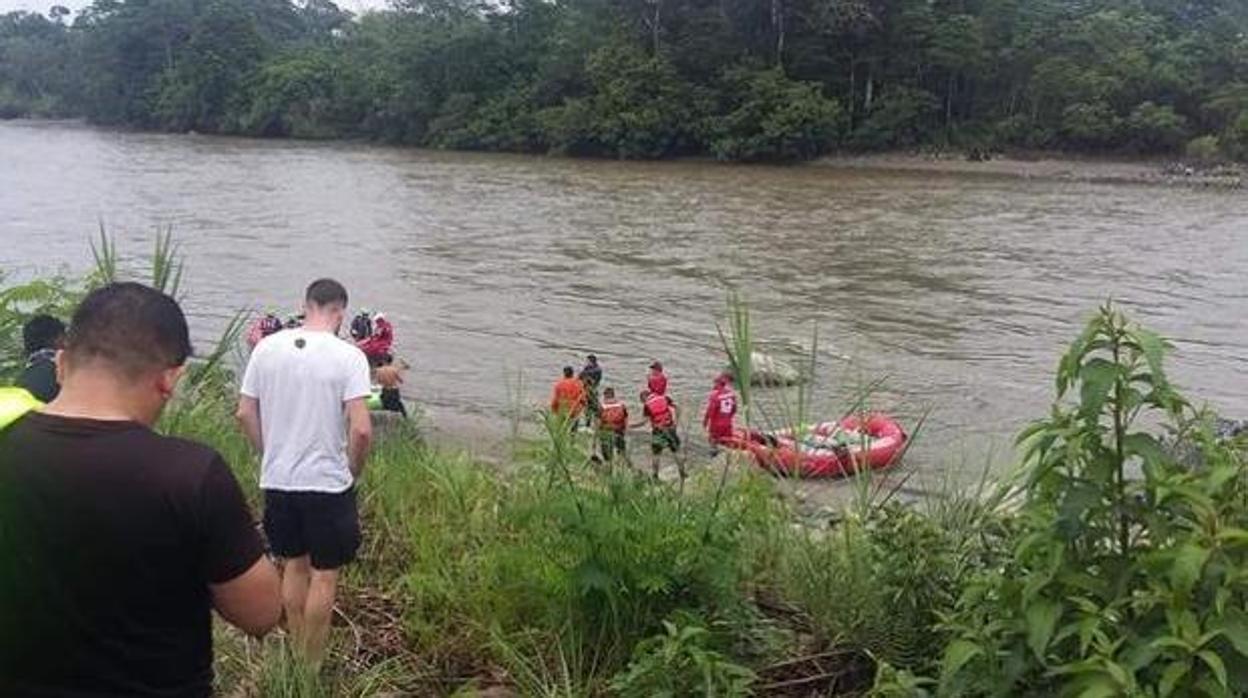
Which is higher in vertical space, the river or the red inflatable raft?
the red inflatable raft

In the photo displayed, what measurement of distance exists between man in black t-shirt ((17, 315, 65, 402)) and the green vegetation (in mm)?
1300

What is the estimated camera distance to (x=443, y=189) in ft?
148

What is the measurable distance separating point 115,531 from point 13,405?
0.32m

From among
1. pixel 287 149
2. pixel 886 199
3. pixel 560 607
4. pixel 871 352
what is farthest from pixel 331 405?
pixel 287 149

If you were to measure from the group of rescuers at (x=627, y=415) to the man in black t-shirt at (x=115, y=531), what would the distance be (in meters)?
1.94

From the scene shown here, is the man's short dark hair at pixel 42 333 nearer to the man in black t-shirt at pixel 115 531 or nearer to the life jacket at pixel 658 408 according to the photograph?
the man in black t-shirt at pixel 115 531

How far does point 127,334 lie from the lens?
2.43 meters

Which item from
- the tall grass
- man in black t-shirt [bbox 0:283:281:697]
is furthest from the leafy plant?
man in black t-shirt [bbox 0:283:281:697]

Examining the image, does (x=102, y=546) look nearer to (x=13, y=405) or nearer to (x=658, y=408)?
(x=13, y=405)

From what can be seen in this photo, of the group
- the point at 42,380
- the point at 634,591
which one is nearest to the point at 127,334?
the point at 634,591

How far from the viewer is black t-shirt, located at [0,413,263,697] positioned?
2.26 m

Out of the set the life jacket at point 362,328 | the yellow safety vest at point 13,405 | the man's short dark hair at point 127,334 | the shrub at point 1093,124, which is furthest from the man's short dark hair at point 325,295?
the shrub at point 1093,124

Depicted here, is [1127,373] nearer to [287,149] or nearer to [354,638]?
[354,638]

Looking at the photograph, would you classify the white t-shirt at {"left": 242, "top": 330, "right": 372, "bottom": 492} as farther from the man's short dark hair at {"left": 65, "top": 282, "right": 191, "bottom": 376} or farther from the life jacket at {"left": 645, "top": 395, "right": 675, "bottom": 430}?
the life jacket at {"left": 645, "top": 395, "right": 675, "bottom": 430}
